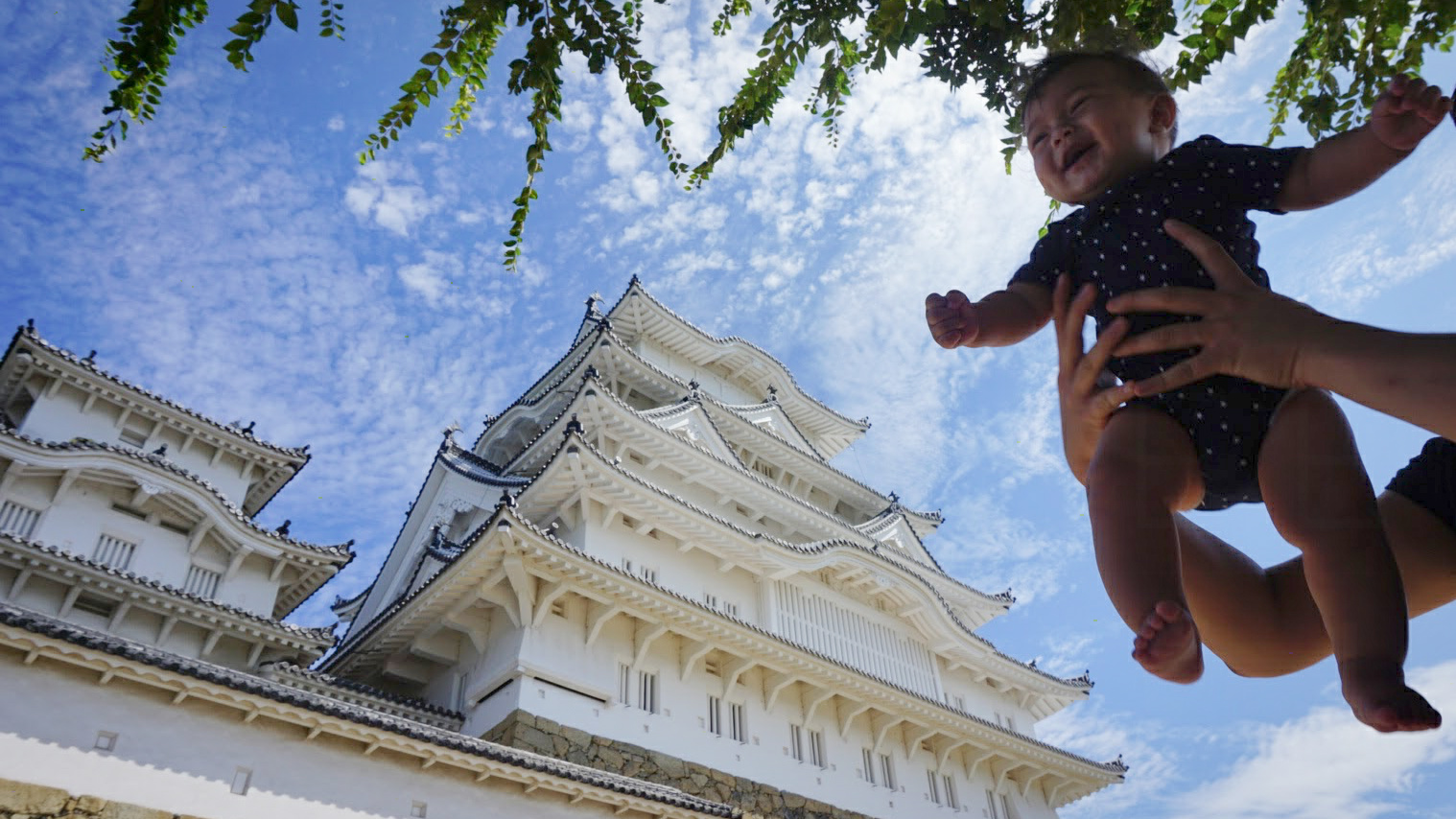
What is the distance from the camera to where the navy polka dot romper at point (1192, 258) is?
5.18ft

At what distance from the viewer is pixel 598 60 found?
7.54 ft

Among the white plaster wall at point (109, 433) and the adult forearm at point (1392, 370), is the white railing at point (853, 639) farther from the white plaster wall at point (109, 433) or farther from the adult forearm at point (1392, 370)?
the adult forearm at point (1392, 370)

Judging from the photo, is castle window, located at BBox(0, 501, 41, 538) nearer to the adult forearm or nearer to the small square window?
the small square window

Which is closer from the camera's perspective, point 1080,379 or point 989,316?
point 1080,379

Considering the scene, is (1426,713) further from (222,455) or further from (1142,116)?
(222,455)

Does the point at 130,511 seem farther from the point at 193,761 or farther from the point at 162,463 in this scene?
the point at 193,761

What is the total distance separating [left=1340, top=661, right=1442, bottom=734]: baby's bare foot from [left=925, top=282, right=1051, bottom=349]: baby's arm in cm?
94

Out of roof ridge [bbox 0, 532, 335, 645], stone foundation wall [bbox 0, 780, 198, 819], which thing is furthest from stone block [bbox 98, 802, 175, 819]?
roof ridge [bbox 0, 532, 335, 645]

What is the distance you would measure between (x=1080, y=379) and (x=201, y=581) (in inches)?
644

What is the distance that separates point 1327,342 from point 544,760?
9.38 meters

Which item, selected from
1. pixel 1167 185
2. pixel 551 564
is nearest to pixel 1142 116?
pixel 1167 185

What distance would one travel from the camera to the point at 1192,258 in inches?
66.5

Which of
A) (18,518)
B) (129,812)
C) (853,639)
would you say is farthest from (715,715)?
(18,518)

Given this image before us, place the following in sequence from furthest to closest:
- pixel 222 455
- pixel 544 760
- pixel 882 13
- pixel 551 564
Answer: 1. pixel 222 455
2. pixel 551 564
3. pixel 544 760
4. pixel 882 13
